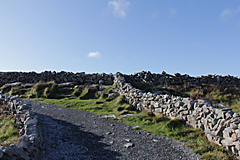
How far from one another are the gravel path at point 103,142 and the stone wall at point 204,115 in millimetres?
1602

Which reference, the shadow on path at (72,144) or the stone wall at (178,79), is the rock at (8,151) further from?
the stone wall at (178,79)

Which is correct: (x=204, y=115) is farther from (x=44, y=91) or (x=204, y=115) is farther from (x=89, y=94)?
(x=44, y=91)

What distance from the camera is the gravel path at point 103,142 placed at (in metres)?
6.95

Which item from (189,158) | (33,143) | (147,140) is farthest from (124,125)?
(33,143)

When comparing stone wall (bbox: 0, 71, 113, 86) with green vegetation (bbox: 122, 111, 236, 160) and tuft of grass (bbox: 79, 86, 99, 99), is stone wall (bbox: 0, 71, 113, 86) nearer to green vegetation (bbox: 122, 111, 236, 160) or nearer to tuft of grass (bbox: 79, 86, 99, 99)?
tuft of grass (bbox: 79, 86, 99, 99)

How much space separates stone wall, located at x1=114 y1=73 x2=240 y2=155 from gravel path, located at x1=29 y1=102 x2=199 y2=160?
1602 millimetres

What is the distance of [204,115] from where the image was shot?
29.5ft

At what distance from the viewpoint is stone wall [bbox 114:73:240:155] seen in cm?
730

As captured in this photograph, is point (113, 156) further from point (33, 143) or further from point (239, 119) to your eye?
point (239, 119)

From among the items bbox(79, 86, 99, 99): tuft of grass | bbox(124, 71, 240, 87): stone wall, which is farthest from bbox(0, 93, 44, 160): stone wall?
bbox(124, 71, 240, 87): stone wall

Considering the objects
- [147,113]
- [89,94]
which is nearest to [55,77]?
[89,94]

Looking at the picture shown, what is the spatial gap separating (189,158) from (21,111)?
8.80 metres

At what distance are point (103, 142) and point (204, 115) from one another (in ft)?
16.7

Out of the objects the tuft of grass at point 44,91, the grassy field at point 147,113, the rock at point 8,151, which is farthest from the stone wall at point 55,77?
the rock at point 8,151
